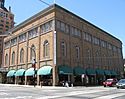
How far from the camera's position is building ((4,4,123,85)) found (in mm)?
42472

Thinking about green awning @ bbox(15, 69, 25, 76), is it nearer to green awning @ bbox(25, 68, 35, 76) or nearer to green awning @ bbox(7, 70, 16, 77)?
green awning @ bbox(25, 68, 35, 76)

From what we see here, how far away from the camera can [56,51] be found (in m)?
41.4

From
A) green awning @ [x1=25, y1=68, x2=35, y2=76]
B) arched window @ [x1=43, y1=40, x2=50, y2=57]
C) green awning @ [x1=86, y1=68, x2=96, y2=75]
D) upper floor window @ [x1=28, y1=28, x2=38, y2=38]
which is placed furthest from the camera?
green awning @ [x1=86, y1=68, x2=96, y2=75]

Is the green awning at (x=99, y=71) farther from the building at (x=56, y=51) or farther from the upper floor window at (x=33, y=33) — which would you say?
the upper floor window at (x=33, y=33)

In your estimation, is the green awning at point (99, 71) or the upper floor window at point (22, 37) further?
the green awning at point (99, 71)

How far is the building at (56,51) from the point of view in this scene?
4247 centimetres

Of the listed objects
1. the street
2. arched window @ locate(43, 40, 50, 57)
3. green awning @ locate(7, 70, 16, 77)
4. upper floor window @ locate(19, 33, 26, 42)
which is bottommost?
the street

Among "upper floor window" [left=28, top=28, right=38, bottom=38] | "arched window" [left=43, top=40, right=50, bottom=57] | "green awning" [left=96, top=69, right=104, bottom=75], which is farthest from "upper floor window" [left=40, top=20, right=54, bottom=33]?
"green awning" [left=96, top=69, right=104, bottom=75]

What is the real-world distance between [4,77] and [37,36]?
19241 mm

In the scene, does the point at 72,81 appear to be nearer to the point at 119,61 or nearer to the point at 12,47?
the point at 12,47

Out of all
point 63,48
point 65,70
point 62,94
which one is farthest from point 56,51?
point 62,94

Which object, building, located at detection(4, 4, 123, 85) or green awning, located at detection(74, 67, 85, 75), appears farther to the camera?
green awning, located at detection(74, 67, 85, 75)

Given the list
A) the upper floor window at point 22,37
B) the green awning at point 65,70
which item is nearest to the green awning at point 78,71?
the green awning at point 65,70

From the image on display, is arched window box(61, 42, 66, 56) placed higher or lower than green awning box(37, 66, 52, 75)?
higher
